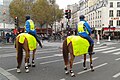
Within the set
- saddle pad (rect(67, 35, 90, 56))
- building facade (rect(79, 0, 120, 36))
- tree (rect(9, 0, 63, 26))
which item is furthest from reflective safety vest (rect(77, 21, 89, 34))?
building facade (rect(79, 0, 120, 36))

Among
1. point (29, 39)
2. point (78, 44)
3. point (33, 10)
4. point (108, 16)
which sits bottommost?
point (78, 44)

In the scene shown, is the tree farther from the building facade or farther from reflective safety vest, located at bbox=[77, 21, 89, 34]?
reflective safety vest, located at bbox=[77, 21, 89, 34]

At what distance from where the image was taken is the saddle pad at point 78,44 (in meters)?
9.41

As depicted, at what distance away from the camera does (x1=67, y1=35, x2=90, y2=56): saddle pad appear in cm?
941

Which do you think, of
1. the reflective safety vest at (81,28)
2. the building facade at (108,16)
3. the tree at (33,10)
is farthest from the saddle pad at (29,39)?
the building facade at (108,16)

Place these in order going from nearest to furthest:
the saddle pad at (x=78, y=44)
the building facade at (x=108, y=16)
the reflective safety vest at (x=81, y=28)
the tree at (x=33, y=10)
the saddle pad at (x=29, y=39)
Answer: the saddle pad at (x=78, y=44) < the reflective safety vest at (x=81, y=28) < the saddle pad at (x=29, y=39) < the tree at (x=33, y=10) < the building facade at (x=108, y=16)

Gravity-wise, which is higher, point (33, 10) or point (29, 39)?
point (33, 10)

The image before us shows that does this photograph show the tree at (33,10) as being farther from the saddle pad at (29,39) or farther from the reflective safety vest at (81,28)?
the reflective safety vest at (81,28)

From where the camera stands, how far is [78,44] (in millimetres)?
9469

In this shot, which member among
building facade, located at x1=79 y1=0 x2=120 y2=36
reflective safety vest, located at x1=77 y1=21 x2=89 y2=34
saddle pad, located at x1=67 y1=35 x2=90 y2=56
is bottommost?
saddle pad, located at x1=67 y1=35 x2=90 y2=56

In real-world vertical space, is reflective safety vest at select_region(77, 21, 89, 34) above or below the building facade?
below

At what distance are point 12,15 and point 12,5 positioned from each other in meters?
2.73

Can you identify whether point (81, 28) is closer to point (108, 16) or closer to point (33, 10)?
point (33, 10)

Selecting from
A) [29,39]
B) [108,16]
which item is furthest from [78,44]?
[108,16]
